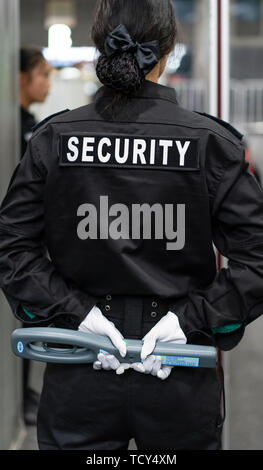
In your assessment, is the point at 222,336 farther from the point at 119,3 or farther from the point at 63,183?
the point at 119,3

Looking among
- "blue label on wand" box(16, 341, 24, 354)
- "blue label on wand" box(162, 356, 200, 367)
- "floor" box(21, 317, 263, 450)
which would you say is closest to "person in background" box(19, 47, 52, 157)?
"floor" box(21, 317, 263, 450)

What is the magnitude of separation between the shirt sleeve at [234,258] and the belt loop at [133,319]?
0.08m

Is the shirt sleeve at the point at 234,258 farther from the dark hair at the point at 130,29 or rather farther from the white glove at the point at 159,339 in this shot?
the dark hair at the point at 130,29

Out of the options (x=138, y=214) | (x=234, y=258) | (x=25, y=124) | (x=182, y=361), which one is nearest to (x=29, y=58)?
(x=25, y=124)

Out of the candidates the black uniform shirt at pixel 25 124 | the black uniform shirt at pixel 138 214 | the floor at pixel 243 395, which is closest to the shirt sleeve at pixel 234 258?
the black uniform shirt at pixel 138 214

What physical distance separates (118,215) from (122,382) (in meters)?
0.36

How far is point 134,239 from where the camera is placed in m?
1.40

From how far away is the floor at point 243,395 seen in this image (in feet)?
9.17

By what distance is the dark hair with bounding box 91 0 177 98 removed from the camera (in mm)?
1325

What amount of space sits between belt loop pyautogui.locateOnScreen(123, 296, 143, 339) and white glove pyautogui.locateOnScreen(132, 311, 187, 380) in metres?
0.04

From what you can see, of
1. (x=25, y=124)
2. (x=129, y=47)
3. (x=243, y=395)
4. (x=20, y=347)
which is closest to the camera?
(x=129, y=47)

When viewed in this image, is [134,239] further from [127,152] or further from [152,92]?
[152,92]

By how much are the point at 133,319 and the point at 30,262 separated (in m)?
0.26

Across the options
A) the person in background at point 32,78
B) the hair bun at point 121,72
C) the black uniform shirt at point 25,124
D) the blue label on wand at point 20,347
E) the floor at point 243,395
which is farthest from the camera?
the person in background at point 32,78
